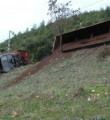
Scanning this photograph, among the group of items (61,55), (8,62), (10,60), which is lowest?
(8,62)

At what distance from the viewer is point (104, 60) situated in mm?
12102

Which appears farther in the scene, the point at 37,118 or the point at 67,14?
the point at 67,14

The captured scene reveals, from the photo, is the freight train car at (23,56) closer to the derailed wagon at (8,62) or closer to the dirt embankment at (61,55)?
the derailed wagon at (8,62)

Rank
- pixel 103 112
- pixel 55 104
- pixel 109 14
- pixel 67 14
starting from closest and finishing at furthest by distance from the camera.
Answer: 1. pixel 103 112
2. pixel 55 104
3. pixel 67 14
4. pixel 109 14

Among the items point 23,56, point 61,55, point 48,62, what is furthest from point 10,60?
point 61,55

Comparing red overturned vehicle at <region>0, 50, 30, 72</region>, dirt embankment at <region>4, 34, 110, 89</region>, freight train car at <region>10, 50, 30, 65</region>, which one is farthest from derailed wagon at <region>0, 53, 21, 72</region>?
dirt embankment at <region>4, 34, 110, 89</region>

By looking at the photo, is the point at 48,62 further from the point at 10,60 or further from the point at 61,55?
the point at 10,60

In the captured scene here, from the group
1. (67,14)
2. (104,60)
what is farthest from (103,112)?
(67,14)

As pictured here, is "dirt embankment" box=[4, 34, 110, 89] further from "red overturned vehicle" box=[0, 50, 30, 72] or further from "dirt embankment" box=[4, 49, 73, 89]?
"red overturned vehicle" box=[0, 50, 30, 72]

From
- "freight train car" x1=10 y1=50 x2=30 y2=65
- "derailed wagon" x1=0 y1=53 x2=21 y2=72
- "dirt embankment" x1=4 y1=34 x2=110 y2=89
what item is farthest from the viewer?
"freight train car" x1=10 y1=50 x2=30 y2=65

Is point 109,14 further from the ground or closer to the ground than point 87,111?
further from the ground

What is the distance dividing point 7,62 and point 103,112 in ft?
66.6

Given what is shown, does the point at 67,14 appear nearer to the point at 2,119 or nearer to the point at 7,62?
the point at 7,62

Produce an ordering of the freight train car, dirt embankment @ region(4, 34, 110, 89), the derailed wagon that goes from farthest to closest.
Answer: the freight train car
the derailed wagon
dirt embankment @ region(4, 34, 110, 89)
